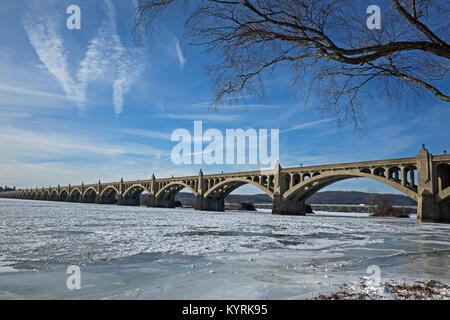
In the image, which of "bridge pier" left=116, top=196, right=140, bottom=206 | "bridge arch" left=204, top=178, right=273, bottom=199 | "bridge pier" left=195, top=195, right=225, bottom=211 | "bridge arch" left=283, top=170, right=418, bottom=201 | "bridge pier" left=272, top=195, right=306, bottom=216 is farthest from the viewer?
"bridge pier" left=116, top=196, right=140, bottom=206

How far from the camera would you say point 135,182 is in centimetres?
9656

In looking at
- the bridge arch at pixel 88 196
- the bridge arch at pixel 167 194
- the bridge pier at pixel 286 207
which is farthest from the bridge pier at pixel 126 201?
the bridge pier at pixel 286 207

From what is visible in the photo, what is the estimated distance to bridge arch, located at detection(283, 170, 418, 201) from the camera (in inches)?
1423

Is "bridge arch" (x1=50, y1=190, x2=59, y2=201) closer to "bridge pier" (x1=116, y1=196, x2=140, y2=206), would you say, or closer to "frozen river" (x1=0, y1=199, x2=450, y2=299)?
"bridge pier" (x1=116, y1=196, x2=140, y2=206)

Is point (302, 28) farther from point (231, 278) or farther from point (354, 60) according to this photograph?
point (231, 278)

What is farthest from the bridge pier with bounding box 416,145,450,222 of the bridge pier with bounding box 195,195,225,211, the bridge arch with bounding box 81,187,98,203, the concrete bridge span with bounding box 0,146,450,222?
the bridge arch with bounding box 81,187,98,203

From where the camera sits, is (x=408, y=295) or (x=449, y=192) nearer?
(x=408, y=295)

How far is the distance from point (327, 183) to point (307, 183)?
4411mm

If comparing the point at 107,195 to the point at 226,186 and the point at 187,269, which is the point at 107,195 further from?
the point at 187,269

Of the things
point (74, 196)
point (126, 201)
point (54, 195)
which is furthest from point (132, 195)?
point (54, 195)

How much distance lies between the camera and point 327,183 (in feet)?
160

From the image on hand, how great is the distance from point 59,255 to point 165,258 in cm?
267

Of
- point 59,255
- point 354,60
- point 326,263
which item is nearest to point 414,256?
point 326,263

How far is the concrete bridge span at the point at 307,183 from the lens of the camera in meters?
33.3
